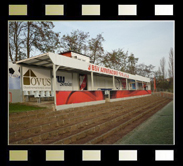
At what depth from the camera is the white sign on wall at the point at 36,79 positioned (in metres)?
10.8

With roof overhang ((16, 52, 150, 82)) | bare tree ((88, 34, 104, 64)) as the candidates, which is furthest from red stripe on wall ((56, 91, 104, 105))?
bare tree ((88, 34, 104, 64))

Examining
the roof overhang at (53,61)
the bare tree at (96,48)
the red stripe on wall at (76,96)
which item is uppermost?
the bare tree at (96,48)

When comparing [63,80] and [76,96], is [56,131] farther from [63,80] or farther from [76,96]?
[63,80]

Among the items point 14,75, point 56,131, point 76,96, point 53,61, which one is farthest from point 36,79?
point 56,131

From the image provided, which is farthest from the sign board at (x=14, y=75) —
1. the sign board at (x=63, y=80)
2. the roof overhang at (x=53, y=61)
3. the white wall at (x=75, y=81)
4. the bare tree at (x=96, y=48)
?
the bare tree at (x=96, y=48)

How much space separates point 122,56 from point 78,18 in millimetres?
32454

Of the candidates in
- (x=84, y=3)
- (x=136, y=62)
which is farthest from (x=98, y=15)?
(x=136, y=62)

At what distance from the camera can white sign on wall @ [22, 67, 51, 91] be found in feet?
35.6

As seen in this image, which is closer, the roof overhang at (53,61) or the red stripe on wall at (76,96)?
the red stripe on wall at (76,96)

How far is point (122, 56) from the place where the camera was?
114ft

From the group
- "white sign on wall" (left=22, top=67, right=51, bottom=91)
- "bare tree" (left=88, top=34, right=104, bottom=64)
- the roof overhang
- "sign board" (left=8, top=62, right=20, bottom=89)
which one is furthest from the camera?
"bare tree" (left=88, top=34, right=104, bottom=64)

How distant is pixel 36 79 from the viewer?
11594 mm

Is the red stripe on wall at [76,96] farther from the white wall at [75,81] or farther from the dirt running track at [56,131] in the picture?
the white wall at [75,81]

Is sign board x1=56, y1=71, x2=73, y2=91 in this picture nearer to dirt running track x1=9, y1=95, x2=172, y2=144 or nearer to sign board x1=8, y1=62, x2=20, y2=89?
sign board x1=8, y1=62, x2=20, y2=89
